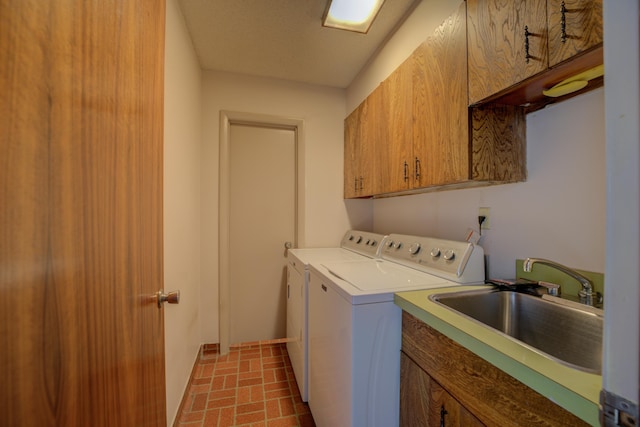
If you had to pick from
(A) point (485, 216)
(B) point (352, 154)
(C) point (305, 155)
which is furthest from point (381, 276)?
(C) point (305, 155)

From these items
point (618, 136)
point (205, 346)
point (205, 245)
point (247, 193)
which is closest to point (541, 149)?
point (618, 136)

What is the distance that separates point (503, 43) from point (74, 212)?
1364 millimetres

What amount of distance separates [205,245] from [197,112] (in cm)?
118

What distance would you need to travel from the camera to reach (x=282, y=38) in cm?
195

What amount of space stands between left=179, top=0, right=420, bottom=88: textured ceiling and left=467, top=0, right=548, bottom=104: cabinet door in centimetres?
81

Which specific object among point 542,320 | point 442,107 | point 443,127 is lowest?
point 542,320

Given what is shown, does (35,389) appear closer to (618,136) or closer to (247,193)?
(618,136)

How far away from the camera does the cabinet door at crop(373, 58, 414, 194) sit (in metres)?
1.53

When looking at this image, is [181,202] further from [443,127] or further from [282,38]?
[443,127]

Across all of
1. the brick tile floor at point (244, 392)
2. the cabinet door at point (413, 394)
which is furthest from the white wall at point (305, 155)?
the cabinet door at point (413, 394)

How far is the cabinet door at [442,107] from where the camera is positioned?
1.15 m

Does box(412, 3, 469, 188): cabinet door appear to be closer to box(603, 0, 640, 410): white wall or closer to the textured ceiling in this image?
the textured ceiling

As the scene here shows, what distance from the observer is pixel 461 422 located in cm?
77

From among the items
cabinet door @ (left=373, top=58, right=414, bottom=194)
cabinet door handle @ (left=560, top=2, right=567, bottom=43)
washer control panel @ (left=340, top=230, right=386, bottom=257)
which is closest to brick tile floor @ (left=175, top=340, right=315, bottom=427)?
washer control panel @ (left=340, top=230, right=386, bottom=257)
